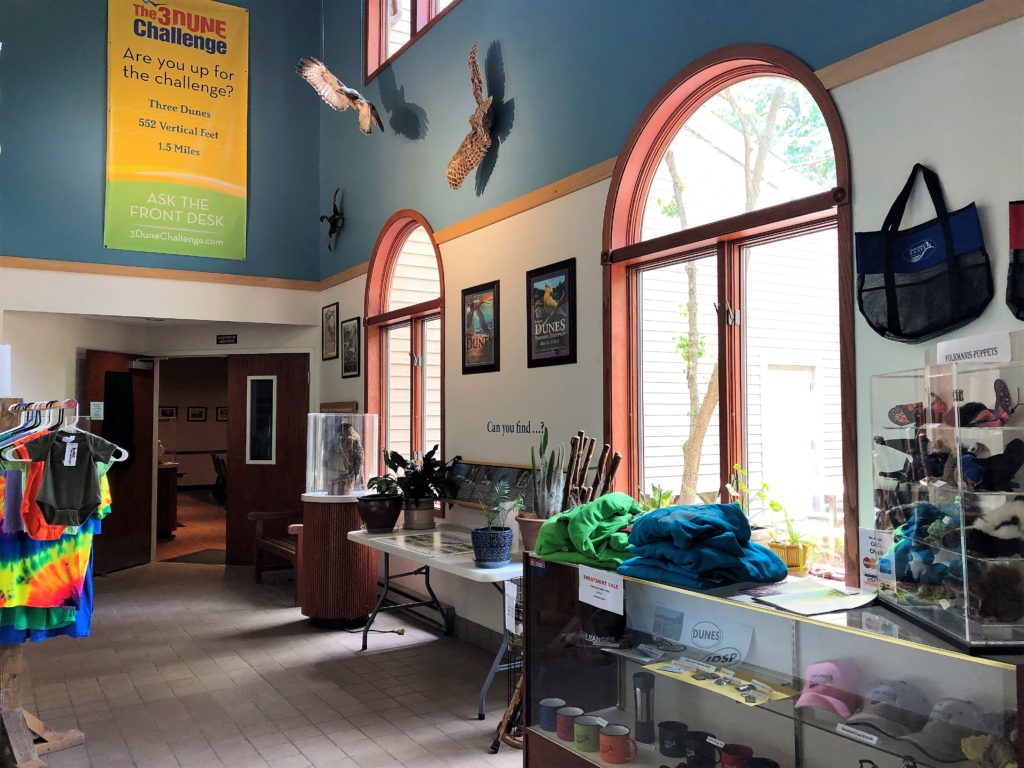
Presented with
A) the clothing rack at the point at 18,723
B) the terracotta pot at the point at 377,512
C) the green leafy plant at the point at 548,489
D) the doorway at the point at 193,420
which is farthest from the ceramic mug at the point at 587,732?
the doorway at the point at 193,420

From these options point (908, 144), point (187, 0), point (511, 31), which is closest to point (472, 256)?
point (511, 31)

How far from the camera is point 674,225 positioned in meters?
3.94

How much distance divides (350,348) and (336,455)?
1.61m

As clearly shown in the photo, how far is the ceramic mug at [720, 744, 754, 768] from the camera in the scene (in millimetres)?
2270

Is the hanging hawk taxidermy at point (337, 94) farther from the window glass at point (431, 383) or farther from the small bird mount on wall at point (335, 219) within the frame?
the window glass at point (431, 383)

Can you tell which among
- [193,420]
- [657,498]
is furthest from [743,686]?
[193,420]

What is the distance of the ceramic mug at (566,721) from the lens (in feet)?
8.79

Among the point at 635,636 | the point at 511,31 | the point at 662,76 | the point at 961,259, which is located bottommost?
the point at 635,636

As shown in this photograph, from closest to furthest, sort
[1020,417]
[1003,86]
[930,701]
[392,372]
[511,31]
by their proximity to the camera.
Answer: [1020,417], [930,701], [1003,86], [511,31], [392,372]

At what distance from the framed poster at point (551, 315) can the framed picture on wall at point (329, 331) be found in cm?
320

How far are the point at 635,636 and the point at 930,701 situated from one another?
0.97 metres

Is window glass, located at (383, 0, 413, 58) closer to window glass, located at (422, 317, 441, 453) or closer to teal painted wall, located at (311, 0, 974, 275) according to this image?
teal painted wall, located at (311, 0, 974, 275)

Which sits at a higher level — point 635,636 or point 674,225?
point 674,225

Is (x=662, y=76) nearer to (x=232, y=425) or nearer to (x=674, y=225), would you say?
(x=674, y=225)
